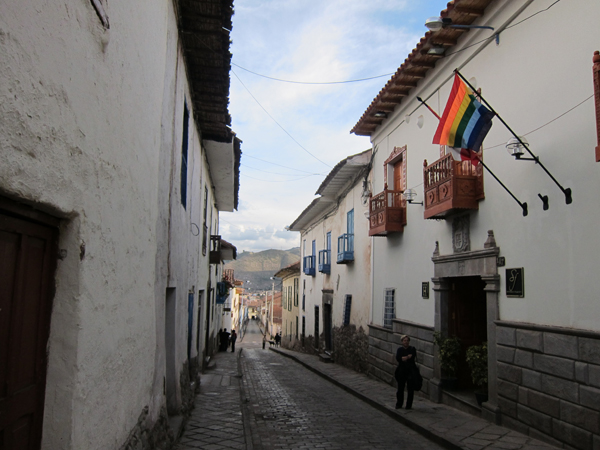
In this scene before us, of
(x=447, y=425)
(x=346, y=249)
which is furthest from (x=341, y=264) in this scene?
(x=447, y=425)

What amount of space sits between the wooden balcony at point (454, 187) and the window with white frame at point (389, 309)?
12.0 feet

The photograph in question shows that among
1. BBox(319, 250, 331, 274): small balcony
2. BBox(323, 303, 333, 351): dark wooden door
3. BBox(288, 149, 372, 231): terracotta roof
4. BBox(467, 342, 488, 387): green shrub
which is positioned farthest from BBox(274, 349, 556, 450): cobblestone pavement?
BBox(319, 250, 331, 274): small balcony

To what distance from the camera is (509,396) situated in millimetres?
7137

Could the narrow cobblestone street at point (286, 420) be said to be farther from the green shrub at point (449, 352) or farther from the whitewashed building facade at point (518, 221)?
the whitewashed building facade at point (518, 221)

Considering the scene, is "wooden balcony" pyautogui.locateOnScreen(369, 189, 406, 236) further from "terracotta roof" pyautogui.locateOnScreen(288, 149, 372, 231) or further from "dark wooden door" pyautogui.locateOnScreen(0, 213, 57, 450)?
"dark wooden door" pyautogui.locateOnScreen(0, 213, 57, 450)

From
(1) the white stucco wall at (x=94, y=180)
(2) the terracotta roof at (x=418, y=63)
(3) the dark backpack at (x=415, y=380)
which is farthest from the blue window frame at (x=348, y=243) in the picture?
(1) the white stucco wall at (x=94, y=180)

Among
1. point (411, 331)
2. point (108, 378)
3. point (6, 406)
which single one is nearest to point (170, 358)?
point (108, 378)

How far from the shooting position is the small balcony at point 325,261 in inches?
763

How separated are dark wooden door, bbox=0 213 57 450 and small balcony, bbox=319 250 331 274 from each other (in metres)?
16.8

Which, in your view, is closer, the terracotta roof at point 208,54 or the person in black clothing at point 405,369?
the terracotta roof at point 208,54

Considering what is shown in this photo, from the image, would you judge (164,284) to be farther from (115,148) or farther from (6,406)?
(6,406)

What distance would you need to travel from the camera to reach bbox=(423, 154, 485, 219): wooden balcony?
816cm

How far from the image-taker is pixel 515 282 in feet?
23.4

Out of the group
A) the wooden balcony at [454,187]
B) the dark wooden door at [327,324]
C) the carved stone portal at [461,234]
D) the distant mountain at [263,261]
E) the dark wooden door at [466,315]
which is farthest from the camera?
the distant mountain at [263,261]
